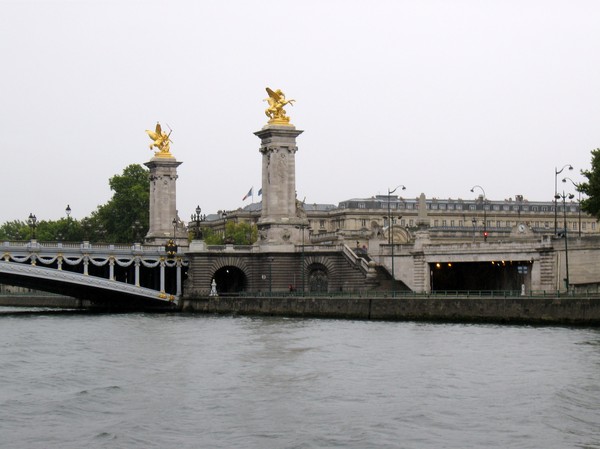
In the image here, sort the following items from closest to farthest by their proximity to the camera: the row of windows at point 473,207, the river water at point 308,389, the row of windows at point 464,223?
the river water at point 308,389
the row of windows at point 464,223
the row of windows at point 473,207

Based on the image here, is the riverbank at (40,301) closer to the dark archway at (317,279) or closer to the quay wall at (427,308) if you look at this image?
the dark archway at (317,279)

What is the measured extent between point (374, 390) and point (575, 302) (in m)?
23.2

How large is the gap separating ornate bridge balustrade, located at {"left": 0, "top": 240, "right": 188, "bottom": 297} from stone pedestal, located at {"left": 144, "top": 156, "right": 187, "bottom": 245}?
34.3ft

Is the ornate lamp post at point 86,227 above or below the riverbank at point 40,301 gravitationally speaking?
above

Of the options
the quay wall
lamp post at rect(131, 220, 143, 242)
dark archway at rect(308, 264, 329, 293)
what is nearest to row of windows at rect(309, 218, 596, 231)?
lamp post at rect(131, 220, 143, 242)

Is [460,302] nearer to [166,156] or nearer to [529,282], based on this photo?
[529,282]

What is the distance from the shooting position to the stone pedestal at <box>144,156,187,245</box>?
4407 inches

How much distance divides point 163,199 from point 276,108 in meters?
21.7

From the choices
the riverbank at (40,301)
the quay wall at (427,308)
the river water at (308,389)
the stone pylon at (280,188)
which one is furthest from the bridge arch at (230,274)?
the river water at (308,389)

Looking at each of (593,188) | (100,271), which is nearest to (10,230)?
(100,271)

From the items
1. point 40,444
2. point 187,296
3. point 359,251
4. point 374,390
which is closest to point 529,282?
point 359,251

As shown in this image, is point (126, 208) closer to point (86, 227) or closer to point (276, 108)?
point (86, 227)

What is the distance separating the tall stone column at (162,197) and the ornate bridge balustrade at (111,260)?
10474mm

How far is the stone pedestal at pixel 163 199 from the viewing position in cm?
11194
